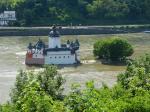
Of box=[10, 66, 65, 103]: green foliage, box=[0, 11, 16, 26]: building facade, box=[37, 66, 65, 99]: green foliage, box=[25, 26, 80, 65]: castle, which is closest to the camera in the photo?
box=[10, 66, 65, 103]: green foliage

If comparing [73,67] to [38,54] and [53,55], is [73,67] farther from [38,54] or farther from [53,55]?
[38,54]

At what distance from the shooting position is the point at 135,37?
5750 centimetres

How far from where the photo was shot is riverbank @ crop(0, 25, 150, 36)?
58.6 meters

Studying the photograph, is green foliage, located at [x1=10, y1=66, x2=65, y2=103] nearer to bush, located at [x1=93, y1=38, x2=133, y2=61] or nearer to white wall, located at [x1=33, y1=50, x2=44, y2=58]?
white wall, located at [x1=33, y1=50, x2=44, y2=58]

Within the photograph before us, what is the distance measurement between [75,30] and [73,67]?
815 inches

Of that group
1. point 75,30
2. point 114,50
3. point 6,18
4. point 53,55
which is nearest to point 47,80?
point 53,55

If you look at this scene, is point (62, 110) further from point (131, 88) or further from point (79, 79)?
point (79, 79)

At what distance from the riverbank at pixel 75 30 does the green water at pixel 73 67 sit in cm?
302

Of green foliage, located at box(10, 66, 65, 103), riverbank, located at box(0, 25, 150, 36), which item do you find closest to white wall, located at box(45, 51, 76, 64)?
green foliage, located at box(10, 66, 65, 103)

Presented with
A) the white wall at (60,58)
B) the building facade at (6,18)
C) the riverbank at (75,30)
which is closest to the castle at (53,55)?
the white wall at (60,58)

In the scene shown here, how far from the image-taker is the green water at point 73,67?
33.8 m

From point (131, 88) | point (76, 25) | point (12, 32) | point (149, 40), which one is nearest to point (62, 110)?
point (131, 88)

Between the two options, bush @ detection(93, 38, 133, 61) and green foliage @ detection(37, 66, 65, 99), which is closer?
green foliage @ detection(37, 66, 65, 99)

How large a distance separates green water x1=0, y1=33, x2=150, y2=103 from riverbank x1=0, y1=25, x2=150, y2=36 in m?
3.02
